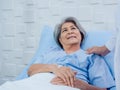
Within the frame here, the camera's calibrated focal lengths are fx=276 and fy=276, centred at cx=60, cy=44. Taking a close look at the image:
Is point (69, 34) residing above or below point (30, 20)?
below

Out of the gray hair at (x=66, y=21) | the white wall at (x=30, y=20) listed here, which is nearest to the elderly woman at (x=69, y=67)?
the gray hair at (x=66, y=21)

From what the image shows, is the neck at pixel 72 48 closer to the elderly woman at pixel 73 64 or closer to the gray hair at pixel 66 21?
the elderly woman at pixel 73 64

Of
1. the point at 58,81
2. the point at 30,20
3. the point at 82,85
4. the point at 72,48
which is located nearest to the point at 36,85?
the point at 58,81

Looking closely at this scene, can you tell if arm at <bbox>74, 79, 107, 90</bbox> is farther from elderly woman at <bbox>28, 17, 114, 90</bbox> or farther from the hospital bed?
the hospital bed

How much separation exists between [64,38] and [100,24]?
1.33 ft

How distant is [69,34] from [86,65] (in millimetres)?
275

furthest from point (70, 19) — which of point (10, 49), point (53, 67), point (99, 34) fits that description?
point (10, 49)

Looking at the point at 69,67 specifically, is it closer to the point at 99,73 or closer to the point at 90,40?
the point at 99,73

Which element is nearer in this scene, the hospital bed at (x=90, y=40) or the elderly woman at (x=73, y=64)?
the elderly woman at (x=73, y=64)

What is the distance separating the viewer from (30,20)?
254 centimetres

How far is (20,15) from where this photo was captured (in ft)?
8.48

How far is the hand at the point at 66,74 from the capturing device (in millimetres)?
1612

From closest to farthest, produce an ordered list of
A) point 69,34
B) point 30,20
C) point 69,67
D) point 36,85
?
point 36,85
point 69,67
point 69,34
point 30,20

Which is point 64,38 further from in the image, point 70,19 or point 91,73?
point 91,73
